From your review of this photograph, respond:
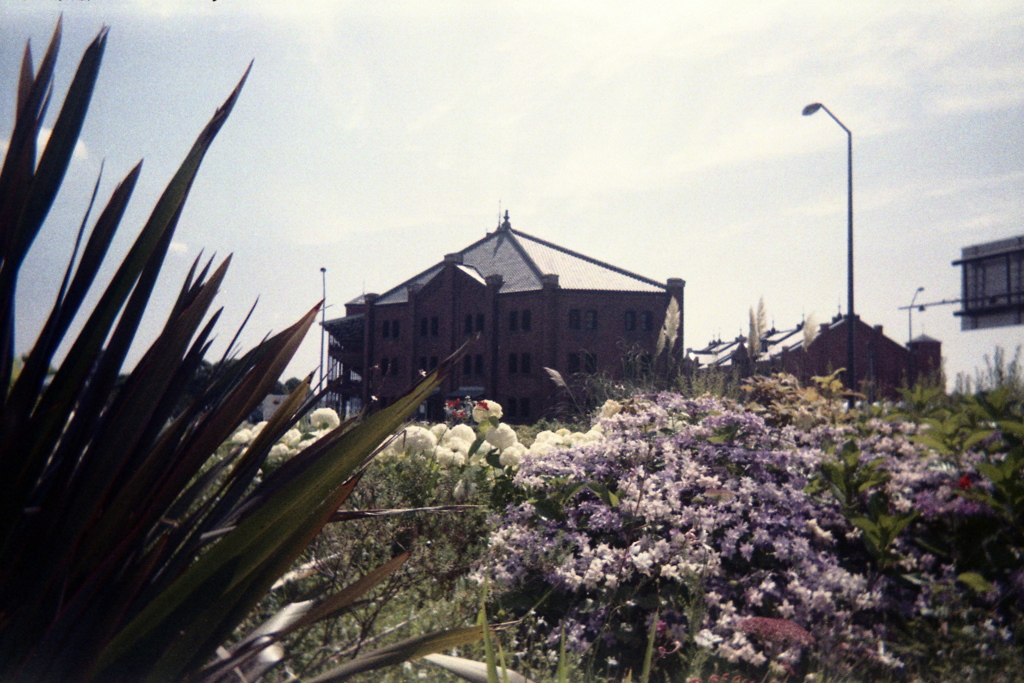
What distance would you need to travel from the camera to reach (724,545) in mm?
2938

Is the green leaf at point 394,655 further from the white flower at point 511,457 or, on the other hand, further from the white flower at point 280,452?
the white flower at point 280,452

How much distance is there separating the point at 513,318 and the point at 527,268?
2591mm

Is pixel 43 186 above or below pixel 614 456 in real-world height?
above

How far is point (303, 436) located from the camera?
4.71 metres

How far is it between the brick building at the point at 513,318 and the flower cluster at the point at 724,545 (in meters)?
25.5

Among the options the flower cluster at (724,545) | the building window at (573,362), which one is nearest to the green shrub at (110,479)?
the flower cluster at (724,545)

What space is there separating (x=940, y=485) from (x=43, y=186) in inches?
142

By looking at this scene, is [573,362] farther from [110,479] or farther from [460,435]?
[110,479]

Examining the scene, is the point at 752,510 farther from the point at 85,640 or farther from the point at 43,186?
the point at 43,186

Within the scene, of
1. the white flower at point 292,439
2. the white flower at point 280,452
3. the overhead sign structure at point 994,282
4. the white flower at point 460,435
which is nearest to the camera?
the white flower at point 280,452

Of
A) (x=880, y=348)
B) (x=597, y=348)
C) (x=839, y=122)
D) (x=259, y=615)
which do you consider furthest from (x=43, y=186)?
(x=880, y=348)

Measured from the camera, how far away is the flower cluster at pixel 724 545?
2.63 meters

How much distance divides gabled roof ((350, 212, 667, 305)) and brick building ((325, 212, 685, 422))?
0.06 meters

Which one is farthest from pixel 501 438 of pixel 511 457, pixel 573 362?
pixel 573 362
